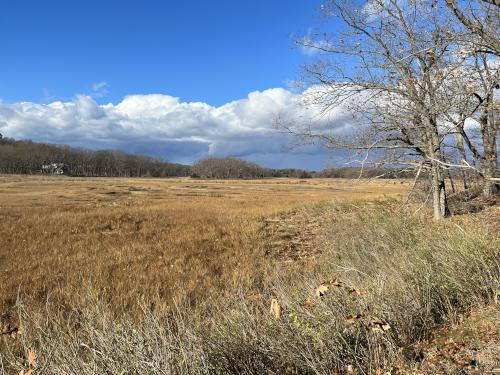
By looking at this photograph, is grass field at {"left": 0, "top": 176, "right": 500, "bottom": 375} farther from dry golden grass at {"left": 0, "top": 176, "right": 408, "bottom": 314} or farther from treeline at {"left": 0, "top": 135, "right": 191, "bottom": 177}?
treeline at {"left": 0, "top": 135, "right": 191, "bottom": 177}

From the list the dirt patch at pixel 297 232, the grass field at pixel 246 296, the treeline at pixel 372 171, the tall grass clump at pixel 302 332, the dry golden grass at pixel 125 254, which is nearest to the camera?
the tall grass clump at pixel 302 332

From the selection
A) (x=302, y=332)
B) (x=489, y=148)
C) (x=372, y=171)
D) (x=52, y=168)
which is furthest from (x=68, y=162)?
(x=302, y=332)

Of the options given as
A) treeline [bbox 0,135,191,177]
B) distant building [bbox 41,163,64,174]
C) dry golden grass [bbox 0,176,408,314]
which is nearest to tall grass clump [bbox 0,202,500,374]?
dry golden grass [bbox 0,176,408,314]

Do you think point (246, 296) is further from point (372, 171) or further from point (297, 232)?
point (297, 232)

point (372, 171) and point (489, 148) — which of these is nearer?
point (489, 148)

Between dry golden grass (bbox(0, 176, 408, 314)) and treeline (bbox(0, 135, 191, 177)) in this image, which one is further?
treeline (bbox(0, 135, 191, 177))

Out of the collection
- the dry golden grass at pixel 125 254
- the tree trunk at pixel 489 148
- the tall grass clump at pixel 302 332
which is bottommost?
the dry golden grass at pixel 125 254

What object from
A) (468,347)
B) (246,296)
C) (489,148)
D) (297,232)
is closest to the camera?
(468,347)

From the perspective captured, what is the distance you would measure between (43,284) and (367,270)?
26.0 ft

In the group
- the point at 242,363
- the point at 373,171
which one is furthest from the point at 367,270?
the point at 373,171

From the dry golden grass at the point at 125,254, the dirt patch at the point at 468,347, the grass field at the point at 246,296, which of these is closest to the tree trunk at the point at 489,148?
the grass field at the point at 246,296

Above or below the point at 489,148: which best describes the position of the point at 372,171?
below

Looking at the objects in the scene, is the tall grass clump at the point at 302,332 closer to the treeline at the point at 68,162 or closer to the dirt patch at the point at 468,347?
the dirt patch at the point at 468,347

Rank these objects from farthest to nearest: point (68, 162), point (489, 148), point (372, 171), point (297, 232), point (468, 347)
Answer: point (68, 162) → point (297, 232) → point (372, 171) → point (489, 148) → point (468, 347)
